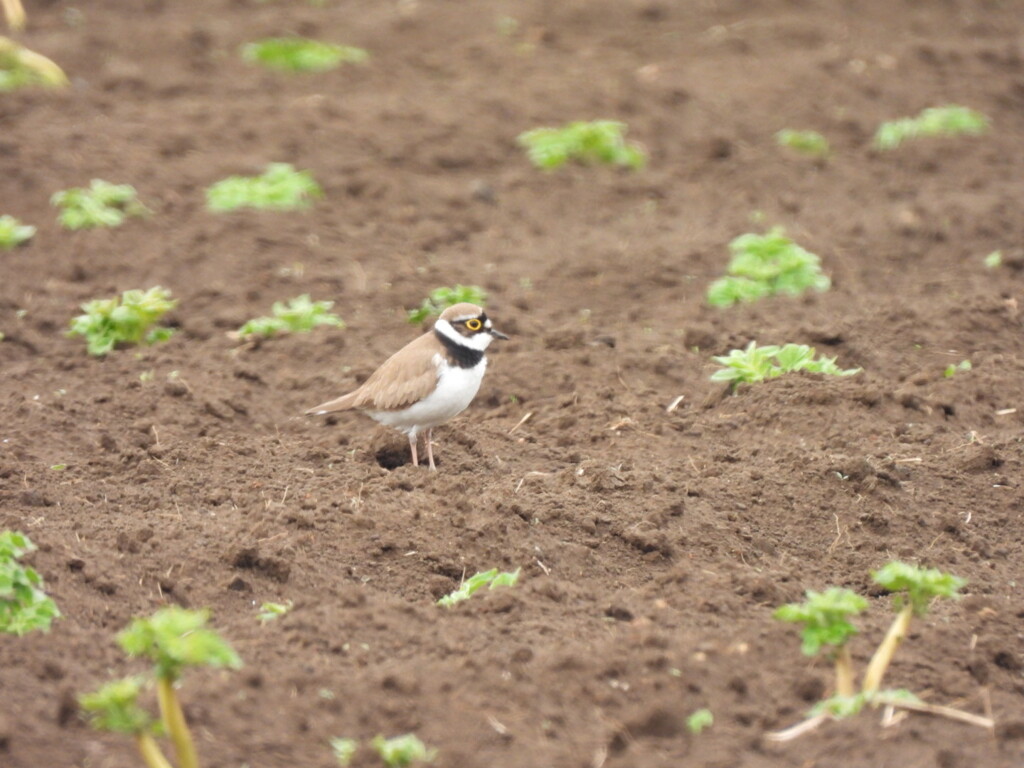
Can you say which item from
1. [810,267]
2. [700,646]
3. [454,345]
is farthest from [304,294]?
[700,646]

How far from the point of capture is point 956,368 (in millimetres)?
8164

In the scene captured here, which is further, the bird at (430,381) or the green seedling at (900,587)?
the bird at (430,381)

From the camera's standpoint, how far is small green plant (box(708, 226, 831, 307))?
936 centimetres

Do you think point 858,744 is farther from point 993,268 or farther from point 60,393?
point 993,268

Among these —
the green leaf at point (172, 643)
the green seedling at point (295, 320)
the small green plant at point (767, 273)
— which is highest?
the green leaf at point (172, 643)

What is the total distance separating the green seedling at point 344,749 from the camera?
4613 millimetres

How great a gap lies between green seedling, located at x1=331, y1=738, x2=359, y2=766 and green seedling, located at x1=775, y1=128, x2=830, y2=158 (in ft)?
28.4

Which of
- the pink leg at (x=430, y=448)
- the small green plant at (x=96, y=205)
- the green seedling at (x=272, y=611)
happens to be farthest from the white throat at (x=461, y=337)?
the small green plant at (x=96, y=205)

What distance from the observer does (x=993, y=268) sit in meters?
9.66

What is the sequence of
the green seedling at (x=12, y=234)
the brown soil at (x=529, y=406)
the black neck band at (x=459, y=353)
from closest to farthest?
the brown soil at (x=529, y=406) → the black neck band at (x=459, y=353) → the green seedling at (x=12, y=234)

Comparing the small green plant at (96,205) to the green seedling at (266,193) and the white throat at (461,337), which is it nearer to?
the green seedling at (266,193)

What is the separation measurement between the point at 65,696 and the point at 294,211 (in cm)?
657

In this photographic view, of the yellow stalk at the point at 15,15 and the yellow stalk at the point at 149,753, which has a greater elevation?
the yellow stalk at the point at 15,15

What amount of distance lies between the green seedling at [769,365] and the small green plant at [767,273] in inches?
46.9
